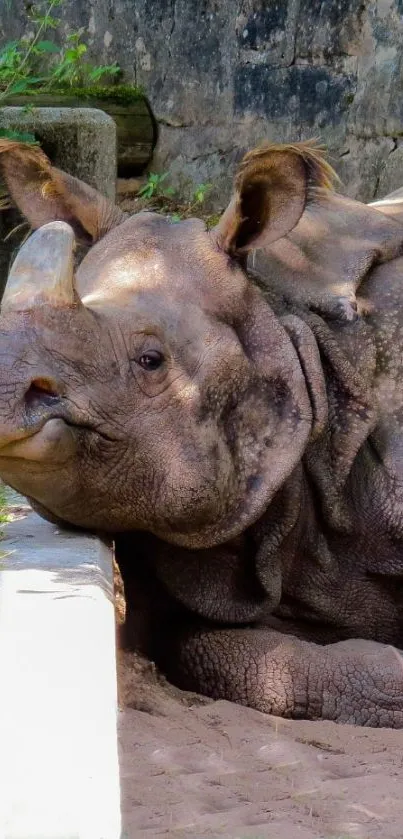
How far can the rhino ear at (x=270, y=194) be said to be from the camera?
504 cm

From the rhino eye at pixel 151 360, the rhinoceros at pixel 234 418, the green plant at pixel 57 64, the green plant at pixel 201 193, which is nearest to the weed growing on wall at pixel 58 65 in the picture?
the green plant at pixel 57 64

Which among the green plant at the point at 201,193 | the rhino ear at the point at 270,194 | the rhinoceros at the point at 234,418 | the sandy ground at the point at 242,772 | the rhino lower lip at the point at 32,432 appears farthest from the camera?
the green plant at the point at 201,193

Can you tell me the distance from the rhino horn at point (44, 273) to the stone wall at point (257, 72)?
5123mm

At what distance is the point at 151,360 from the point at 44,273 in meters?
0.50

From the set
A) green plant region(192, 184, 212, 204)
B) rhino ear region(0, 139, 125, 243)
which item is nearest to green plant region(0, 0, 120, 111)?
green plant region(192, 184, 212, 204)

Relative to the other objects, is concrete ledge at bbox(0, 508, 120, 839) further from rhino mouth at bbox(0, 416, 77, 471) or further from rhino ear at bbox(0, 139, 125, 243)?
rhino ear at bbox(0, 139, 125, 243)

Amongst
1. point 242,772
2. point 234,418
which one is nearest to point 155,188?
point 234,418

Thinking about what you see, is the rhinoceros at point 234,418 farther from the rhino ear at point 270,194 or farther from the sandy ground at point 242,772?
the sandy ground at point 242,772

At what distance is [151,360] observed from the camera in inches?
186

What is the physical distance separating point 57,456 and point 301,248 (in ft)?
5.69

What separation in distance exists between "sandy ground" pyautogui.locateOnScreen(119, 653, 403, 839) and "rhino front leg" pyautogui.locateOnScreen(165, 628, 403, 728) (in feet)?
0.58

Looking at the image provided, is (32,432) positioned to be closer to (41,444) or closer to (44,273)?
(41,444)

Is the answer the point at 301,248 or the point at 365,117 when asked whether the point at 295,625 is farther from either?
the point at 365,117

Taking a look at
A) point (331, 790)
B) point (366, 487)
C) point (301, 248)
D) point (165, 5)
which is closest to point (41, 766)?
point (331, 790)
